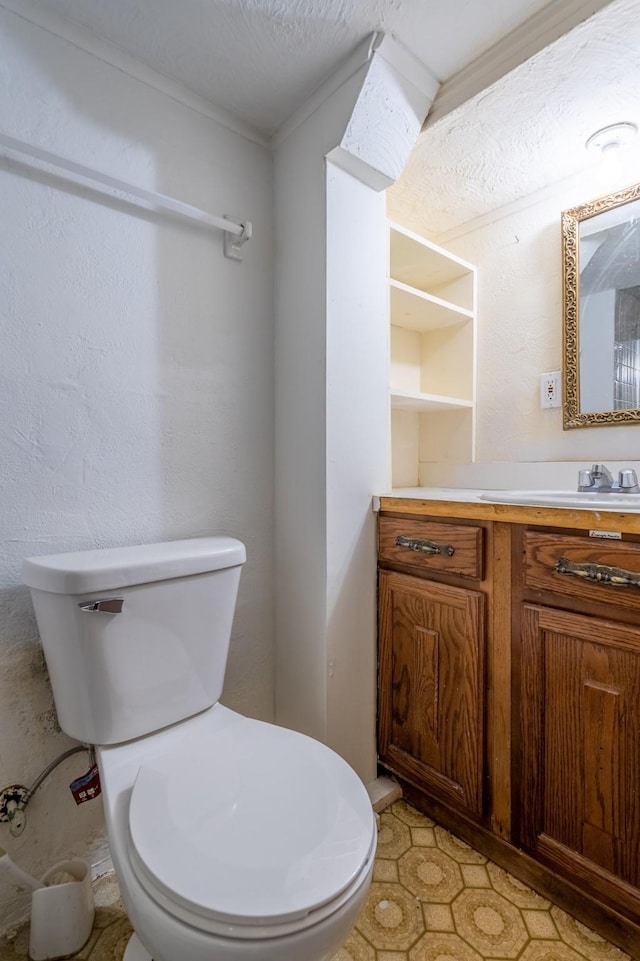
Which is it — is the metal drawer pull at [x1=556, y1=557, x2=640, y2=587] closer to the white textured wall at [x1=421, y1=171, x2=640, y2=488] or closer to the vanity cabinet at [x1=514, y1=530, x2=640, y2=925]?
the vanity cabinet at [x1=514, y1=530, x2=640, y2=925]

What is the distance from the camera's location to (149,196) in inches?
44.7

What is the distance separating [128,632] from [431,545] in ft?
2.45

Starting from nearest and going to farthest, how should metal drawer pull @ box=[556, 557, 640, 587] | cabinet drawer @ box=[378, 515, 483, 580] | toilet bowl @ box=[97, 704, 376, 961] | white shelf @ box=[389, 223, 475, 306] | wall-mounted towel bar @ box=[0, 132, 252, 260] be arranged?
toilet bowl @ box=[97, 704, 376, 961], metal drawer pull @ box=[556, 557, 640, 587], wall-mounted towel bar @ box=[0, 132, 252, 260], cabinet drawer @ box=[378, 515, 483, 580], white shelf @ box=[389, 223, 475, 306]

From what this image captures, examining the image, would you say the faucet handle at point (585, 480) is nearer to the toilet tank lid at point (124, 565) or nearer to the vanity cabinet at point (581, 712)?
the vanity cabinet at point (581, 712)

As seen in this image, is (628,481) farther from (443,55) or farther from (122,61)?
(122,61)

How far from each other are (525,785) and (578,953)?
0.95 ft

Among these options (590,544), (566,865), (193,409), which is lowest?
(566,865)

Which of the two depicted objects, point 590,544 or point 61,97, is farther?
point 61,97

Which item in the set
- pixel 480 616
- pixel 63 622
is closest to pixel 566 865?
pixel 480 616

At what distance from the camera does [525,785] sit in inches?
40.8

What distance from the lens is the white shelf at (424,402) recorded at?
1.50 m

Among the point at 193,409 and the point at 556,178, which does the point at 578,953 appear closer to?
the point at 193,409

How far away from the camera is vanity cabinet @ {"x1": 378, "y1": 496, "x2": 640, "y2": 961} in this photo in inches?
35.2

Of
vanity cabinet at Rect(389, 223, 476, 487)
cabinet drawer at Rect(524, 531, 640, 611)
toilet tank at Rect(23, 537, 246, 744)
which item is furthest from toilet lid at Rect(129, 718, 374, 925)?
vanity cabinet at Rect(389, 223, 476, 487)
